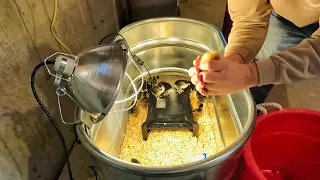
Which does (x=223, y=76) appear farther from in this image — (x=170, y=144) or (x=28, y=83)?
(x=28, y=83)

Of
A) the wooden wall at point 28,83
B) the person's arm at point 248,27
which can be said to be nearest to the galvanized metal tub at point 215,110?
the person's arm at point 248,27

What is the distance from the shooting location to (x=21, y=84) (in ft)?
3.49

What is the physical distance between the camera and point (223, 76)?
78cm

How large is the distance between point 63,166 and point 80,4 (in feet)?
2.42

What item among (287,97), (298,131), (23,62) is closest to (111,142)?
(23,62)

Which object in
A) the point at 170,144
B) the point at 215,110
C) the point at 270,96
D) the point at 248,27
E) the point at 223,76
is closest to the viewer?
the point at 223,76

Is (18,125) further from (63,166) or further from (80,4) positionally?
(80,4)

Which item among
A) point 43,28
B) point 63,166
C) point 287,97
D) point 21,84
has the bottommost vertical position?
point 287,97

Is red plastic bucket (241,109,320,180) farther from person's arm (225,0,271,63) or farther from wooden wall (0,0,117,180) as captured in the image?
wooden wall (0,0,117,180)

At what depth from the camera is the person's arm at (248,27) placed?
1027mm

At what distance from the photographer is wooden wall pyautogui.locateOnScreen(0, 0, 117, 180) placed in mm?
995

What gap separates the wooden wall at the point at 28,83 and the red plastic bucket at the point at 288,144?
0.82 metres

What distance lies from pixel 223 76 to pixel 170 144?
534 mm

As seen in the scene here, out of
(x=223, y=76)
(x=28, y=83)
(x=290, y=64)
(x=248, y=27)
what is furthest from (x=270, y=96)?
(x=28, y=83)
